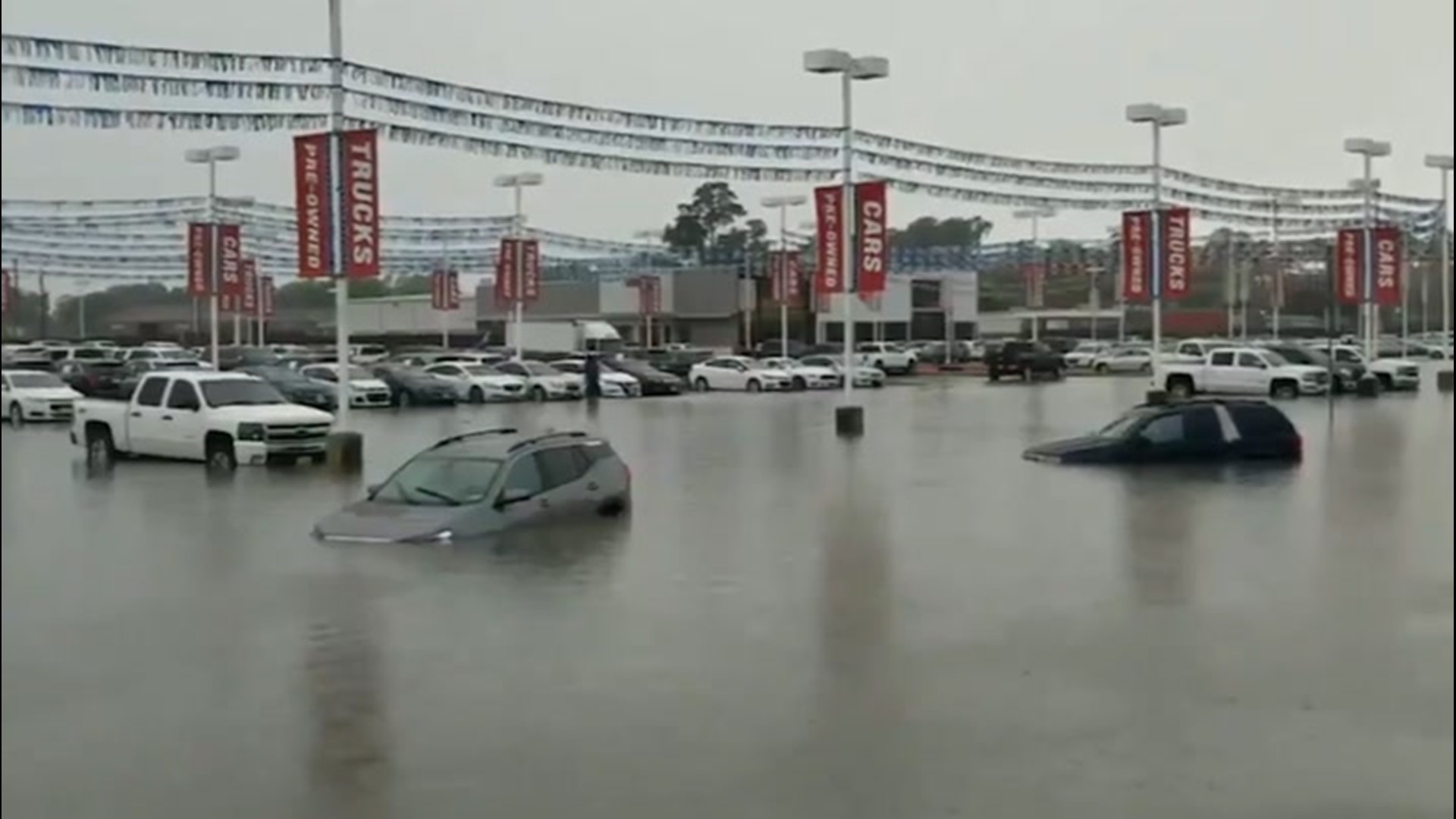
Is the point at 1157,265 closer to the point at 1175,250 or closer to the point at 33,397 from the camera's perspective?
the point at 1175,250

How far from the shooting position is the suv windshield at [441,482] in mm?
6691

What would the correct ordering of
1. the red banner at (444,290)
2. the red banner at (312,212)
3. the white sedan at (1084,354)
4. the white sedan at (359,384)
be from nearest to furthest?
the red banner at (312,212), the white sedan at (1084,354), the white sedan at (359,384), the red banner at (444,290)

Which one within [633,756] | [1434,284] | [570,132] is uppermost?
[570,132]

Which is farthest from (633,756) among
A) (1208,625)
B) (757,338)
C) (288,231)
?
(757,338)

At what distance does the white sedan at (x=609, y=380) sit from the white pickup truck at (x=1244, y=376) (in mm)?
6905

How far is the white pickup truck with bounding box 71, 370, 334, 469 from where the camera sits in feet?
35.1

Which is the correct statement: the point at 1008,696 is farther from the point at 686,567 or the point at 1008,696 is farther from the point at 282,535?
the point at 282,535

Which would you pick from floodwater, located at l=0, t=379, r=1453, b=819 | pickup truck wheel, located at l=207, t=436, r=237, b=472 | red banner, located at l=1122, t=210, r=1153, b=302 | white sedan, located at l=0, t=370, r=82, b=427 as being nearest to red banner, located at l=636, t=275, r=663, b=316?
pickup truck wheel, located at l=207, t=436, r=237, b=472

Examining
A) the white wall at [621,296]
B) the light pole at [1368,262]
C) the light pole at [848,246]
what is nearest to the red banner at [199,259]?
the light pole at [848,246]

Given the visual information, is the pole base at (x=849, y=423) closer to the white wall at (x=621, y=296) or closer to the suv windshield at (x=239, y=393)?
the suv windshield at (x=239, y=393)

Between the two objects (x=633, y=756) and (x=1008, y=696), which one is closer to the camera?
(x=633, y=756)

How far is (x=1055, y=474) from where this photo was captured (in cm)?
812

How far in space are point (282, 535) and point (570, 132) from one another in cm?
262

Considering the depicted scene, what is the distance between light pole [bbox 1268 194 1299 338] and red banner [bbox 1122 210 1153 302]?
137 cm
